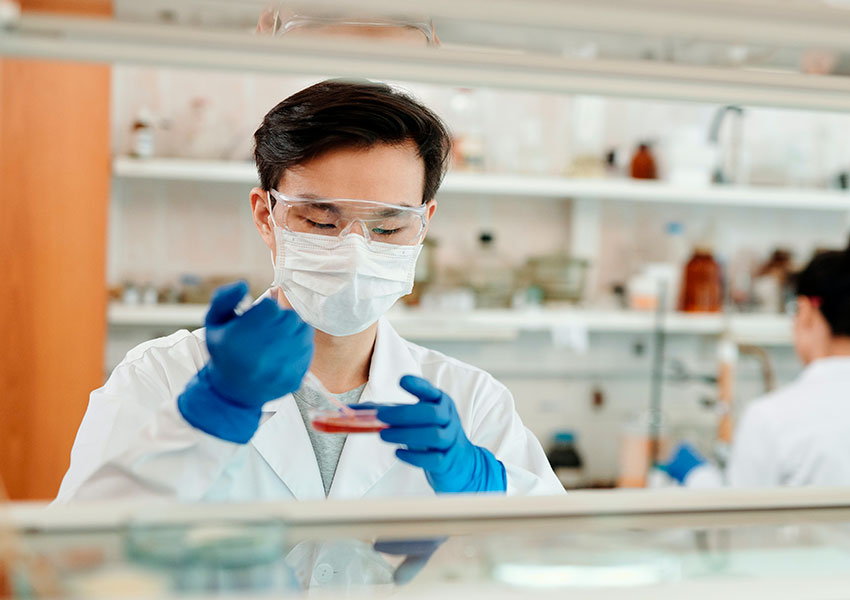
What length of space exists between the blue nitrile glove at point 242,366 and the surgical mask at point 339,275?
0.83 feet

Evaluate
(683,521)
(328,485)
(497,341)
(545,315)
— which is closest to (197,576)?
(683,521)

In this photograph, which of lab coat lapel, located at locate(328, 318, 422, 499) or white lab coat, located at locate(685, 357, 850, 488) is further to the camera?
white lab coat, located at locate(685, 357, 850, 488)

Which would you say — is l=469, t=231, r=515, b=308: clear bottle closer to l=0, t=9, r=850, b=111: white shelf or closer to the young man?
the young man

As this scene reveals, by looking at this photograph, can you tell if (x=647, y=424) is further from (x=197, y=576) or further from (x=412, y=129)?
(x=197, y=576)

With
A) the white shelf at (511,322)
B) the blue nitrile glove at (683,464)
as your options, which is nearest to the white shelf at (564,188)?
the white shelf at (511,322)

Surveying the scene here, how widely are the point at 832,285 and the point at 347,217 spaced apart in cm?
150

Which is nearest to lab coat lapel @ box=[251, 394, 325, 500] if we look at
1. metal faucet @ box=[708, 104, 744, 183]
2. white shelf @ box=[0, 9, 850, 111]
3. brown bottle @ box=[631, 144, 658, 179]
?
white shelf @ box=[0, 9, 850, 111]

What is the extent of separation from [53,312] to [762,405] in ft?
6.83

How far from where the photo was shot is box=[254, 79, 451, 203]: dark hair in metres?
1.16

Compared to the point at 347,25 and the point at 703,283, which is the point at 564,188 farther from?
the point at 347,25

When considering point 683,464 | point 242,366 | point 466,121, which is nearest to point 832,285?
point 683,464

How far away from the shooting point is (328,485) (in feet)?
4.01

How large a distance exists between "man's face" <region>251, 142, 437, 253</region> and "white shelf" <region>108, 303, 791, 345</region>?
1595mm

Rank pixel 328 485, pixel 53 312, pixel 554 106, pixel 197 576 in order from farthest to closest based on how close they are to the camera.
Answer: pixel 554 106
pixel 53 312
pixel 328 485
pixel 197 576
